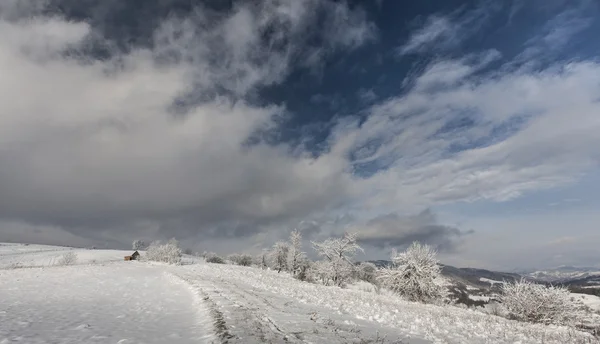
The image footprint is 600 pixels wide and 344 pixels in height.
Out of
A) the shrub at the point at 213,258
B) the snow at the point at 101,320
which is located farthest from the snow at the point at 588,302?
the shrub at the point at 213,258

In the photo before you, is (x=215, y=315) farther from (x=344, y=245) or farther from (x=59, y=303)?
(x=344, y=245)

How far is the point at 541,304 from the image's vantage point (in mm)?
31125

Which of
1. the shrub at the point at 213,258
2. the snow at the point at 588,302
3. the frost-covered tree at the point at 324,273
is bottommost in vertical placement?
the snow at the point at 588,302

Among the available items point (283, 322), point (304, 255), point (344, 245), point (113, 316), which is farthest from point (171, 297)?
point (304, 255)

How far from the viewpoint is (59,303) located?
19781 mm

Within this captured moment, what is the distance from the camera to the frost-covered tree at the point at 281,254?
349ft

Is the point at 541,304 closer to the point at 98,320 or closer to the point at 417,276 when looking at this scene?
the point at 417,276

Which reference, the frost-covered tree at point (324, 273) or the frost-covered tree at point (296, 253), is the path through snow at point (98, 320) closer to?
the frost-covered tree at point (324, 273)

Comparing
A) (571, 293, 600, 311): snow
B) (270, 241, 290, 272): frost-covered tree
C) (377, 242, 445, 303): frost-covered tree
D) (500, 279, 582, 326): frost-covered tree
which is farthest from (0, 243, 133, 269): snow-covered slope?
(571, 293, 600, 311): snow

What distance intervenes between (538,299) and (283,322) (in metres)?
29.8

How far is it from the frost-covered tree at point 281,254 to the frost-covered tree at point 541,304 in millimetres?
76967

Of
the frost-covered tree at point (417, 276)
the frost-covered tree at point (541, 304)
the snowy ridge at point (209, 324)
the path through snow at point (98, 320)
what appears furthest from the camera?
the frost-covered tree at point (417, 276)

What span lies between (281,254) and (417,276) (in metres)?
67.9

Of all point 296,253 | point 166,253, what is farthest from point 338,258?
point 166,253
